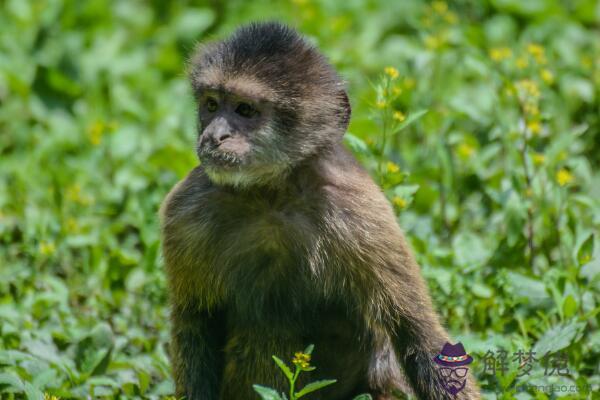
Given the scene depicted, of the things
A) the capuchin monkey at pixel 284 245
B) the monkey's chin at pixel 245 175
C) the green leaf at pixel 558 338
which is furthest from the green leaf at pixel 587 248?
the monkey's chin at pixel 245 175

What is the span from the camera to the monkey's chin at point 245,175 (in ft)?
16.8

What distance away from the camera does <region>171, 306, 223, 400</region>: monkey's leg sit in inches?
219

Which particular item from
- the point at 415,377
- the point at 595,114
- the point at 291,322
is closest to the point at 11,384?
the point at 291,322

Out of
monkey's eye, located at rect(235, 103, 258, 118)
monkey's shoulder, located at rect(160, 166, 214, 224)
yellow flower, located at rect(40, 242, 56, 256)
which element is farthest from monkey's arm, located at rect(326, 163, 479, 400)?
yellow flower, located at rect(40, 242, 56, 256)

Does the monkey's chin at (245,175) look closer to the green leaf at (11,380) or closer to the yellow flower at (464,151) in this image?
the green leaf at (11,380)

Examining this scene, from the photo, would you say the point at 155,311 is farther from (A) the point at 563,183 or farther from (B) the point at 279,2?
(B) the point at 279,2

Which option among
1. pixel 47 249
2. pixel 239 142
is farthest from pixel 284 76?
pixel 47 249

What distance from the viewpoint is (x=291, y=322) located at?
537cm

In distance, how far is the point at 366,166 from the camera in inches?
316

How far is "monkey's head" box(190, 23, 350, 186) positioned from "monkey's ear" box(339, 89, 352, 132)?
0.09 ft

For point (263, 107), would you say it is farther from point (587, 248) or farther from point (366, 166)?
point (366, 166)

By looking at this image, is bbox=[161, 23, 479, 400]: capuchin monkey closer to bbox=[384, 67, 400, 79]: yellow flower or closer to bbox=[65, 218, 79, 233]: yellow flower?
bbox=[384, 67, 400, 79]: yellow flower

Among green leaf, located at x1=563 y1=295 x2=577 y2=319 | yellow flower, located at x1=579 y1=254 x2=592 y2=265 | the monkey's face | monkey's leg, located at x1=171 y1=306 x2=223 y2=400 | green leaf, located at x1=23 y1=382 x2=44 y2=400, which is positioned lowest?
green leaf, located at x1=23 y1=382 x2=44 y2=400

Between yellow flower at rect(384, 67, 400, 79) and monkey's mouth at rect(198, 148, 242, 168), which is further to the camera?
yellow flower at rect(384, 67, 400, 79)
